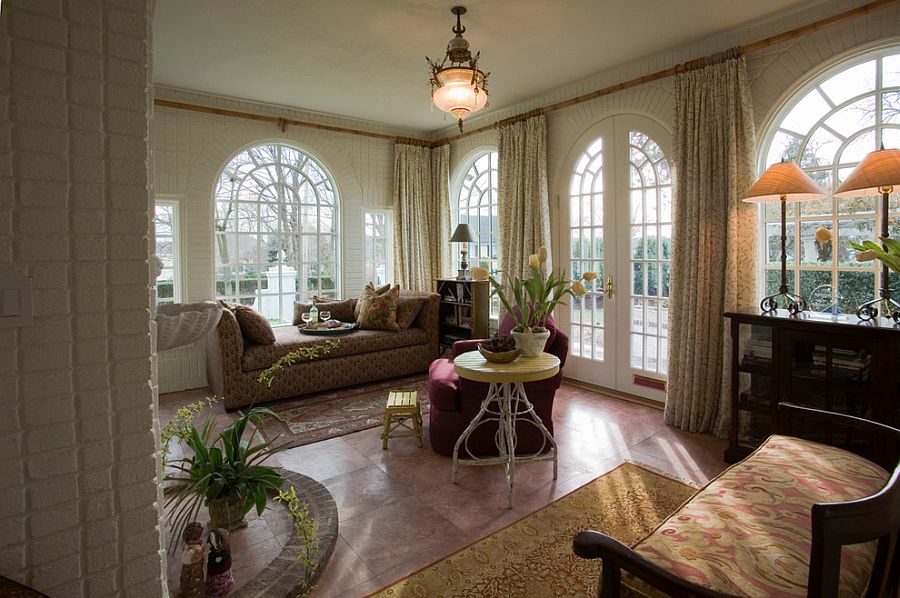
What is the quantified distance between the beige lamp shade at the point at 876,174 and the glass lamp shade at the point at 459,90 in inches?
81.1

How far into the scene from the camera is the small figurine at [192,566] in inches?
70.6

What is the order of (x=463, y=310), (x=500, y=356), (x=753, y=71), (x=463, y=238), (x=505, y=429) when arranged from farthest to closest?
(x=463, y=310)
(x=463, y=238)
(x=753, y=71)
(x=505, y=429)
(x=500, y=356)

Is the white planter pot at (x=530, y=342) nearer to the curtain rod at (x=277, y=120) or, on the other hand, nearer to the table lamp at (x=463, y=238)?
the table lamp at (x=463, y=238)

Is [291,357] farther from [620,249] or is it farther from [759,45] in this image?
[759,45]

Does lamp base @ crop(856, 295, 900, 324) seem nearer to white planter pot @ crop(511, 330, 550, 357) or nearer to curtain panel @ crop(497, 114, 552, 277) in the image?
white planter pot @ crop(511, 330, 550, 357)

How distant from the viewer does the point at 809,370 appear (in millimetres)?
2871

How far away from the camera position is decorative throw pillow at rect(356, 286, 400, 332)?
5273 mm

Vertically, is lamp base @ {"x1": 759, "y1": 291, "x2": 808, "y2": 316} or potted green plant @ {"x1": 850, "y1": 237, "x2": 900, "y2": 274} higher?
potted green plant @ {"x1": 850, "y1": 237, "x2": 900, "y2": 274}

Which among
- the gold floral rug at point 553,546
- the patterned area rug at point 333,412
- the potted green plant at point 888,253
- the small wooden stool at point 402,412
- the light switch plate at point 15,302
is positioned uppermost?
the potted green plant at point 888,253

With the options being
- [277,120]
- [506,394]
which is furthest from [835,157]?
[277,120]

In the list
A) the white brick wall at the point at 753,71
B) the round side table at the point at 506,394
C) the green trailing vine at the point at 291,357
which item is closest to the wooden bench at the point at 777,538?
the round side table at the point at 506,394

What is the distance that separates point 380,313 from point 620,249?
2.46m

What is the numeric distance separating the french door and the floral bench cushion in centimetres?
244

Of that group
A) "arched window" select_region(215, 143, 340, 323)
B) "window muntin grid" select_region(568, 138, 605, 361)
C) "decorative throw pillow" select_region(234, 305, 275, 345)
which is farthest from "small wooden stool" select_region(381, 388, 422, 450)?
"arched window" select_region(215, 143, 340, 323)
